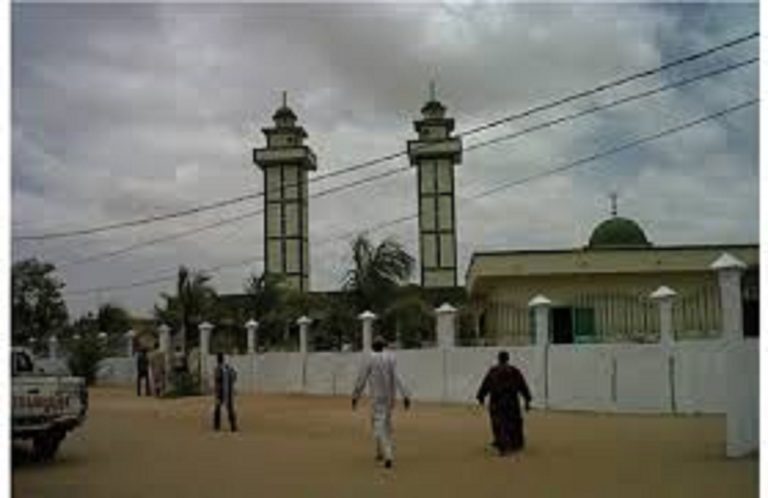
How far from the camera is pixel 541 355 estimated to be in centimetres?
2380

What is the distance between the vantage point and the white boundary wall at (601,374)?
64.3ft

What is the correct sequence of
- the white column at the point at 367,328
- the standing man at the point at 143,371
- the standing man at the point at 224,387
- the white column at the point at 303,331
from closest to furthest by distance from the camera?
the standing man at the point at 224,387 < the white column at the point at 367,328 < the white column at the point at 303,331 < the standing man at the point at 143,371

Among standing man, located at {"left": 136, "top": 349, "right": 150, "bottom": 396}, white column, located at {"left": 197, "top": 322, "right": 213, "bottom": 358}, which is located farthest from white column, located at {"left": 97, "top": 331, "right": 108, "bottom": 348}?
standing man, located at {"left": 136, "top": 349, "right": 150, "bottom": 396}

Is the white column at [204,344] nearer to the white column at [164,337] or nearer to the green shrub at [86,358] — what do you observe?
the white column at [164,337]

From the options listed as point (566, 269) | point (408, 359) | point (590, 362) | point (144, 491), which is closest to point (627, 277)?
point (566, 269)

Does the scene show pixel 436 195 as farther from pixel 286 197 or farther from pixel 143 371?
pixel 143 371

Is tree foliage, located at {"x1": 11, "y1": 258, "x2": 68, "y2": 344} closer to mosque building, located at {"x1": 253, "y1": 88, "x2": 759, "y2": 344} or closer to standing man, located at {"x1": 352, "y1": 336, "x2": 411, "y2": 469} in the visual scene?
mosque building, located at {"x1": 253, "y1": 88, "x2": 759, "y2": 344}

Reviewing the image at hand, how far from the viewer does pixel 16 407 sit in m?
15.4

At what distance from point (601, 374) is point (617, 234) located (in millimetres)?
20860

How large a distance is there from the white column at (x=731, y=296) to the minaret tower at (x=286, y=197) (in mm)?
37610

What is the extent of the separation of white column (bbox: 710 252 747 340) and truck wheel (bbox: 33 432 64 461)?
8.27 m

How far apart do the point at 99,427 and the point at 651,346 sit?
942 cm

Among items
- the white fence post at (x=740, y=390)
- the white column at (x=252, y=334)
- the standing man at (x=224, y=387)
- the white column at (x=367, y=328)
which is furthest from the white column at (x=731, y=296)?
the white column at (x=252, y=334)

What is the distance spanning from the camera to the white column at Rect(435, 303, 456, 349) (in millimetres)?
26938
